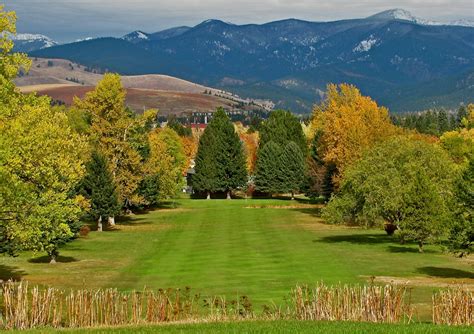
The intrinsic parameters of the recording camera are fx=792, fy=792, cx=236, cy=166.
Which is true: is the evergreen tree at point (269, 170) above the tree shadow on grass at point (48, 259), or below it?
above

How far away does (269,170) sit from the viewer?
467 ft

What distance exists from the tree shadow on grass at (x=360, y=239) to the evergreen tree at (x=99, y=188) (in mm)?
24147

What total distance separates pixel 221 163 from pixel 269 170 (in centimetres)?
956

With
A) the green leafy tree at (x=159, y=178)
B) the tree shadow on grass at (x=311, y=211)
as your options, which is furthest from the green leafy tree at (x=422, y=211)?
the green leafy tree at (x=159, y=178)

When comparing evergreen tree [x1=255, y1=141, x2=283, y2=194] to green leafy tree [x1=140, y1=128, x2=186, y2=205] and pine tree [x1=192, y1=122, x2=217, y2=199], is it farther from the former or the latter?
green leafy tree [x1=140, y1=128, x2=186, y2=205]

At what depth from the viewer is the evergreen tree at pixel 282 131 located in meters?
156

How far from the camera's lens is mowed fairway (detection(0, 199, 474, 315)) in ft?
165

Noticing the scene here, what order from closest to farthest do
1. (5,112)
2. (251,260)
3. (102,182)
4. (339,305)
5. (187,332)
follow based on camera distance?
(187,332) → (339,305) → (5,112) → (251,260) → (102,182)

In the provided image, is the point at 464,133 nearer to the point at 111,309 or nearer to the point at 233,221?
the point at 233,221

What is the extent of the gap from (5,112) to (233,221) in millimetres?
65932

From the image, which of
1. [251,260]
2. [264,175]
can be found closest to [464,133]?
[264,175]

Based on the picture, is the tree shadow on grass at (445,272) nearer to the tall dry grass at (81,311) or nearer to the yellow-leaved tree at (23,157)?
the tall dry grass at (81,311)

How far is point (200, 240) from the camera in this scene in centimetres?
7962

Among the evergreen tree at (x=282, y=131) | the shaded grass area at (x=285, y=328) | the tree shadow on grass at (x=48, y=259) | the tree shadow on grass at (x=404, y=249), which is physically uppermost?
the evergreen tree at (x=282, y=131)
